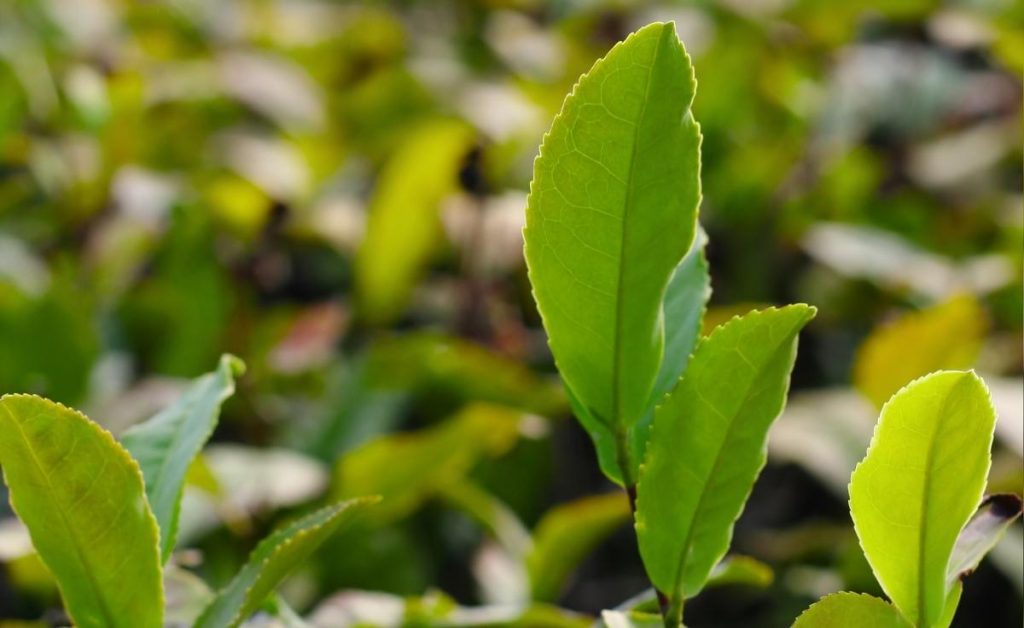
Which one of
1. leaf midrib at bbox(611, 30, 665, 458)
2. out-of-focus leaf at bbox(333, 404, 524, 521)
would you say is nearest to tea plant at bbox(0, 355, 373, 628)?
leaf midrib at bbox(611, 30, 665, 458)

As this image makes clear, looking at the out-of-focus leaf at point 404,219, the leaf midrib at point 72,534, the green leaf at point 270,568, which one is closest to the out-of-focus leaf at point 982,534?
the green leaf at point 270,568

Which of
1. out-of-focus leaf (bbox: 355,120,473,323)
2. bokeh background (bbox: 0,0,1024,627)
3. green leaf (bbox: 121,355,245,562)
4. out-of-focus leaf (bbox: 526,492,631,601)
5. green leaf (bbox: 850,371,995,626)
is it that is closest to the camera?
green leaf (bbox: 850,371,995,626)

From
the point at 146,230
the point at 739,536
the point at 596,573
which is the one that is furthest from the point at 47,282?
the point at 739,536

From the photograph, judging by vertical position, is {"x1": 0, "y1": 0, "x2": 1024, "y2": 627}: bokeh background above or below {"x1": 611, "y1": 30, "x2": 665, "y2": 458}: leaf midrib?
below

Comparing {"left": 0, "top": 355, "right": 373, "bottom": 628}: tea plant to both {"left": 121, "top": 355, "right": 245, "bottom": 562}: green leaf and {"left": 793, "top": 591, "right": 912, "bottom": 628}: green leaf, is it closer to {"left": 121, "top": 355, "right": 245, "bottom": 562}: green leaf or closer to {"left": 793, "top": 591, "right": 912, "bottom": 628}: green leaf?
{"left": 121, "top": 355, "right": 245, "bottom": 562}: green leaf

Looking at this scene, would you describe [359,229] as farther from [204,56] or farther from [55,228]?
[204,56]

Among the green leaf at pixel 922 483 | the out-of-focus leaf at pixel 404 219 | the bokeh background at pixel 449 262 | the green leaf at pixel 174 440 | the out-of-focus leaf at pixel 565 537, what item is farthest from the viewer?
the out-of-focus leaf at pixel 404 219

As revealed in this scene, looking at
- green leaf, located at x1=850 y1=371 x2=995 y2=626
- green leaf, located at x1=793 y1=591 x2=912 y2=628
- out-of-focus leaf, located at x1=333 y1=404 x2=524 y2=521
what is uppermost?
green leaf, located at x1=850 y1=371 x2=995 y2=626

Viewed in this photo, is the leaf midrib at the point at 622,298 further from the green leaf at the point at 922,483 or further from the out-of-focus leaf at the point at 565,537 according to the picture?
the out-of-focus leaf at the point at 565,537
